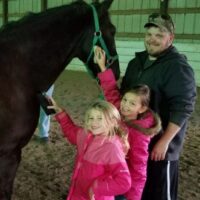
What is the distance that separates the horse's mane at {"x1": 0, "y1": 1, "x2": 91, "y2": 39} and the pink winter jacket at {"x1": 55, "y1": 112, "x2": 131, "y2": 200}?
747 millimetres

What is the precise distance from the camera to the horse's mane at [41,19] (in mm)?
2100

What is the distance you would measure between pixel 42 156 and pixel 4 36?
2.05 m

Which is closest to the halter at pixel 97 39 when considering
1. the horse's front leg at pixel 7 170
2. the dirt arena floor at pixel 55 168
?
the horse's front leg at pixel 7 170

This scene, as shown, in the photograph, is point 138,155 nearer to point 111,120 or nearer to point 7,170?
point 111,120

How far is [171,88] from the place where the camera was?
198cm

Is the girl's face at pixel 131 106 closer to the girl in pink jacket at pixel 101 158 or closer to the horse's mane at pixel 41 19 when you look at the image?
the girl in pink jacket at pixel 101 158

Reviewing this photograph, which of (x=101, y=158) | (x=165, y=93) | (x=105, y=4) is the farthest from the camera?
(x=105, y=4)

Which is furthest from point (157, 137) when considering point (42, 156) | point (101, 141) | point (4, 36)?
point (42, 156)

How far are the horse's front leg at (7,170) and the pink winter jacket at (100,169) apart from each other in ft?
1.67

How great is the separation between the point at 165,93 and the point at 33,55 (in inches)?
32.1

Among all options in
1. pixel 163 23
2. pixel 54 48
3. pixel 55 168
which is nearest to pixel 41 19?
pixel 54 48

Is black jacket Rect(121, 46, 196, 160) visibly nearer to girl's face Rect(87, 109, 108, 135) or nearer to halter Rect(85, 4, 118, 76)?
halter Rect(85, 4, 118, 76)

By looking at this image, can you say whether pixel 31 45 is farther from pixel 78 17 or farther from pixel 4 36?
pixel 78 17

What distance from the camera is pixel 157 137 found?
2104 mm
